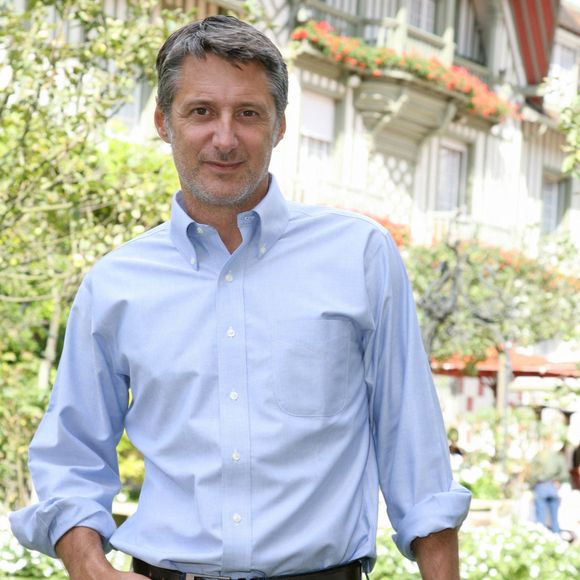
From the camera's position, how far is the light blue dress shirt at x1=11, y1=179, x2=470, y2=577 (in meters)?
2.35

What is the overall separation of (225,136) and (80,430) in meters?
0.64

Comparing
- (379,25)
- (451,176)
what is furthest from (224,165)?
(451,176)

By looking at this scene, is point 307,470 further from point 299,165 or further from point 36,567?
point 299,165

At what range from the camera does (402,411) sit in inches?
95.0

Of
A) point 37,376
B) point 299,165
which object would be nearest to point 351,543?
point 37,376

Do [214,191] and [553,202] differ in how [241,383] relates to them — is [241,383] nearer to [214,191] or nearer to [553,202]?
[214,191]

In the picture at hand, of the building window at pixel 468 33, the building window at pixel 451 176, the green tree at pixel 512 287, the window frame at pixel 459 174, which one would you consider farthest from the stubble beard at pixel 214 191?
the building window at pixel 468 33

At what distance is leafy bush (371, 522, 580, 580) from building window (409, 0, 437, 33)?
1719cm

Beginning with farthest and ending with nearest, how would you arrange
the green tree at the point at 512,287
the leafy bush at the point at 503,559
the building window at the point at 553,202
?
the building window at the point at 553,202, the green tree at the point at 512,287, the leafy bush at the point at 503,559

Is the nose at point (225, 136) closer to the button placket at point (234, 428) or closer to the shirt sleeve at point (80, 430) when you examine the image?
the button placket at point (234, 428)

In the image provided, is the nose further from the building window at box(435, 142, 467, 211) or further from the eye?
the building window at box(435, 142, 467, 211)

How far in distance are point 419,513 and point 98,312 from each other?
72 centimetres

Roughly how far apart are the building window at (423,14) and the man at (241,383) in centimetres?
2214

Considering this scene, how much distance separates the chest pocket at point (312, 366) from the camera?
238cm
